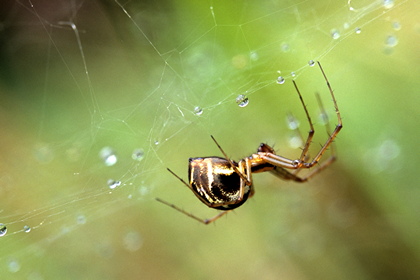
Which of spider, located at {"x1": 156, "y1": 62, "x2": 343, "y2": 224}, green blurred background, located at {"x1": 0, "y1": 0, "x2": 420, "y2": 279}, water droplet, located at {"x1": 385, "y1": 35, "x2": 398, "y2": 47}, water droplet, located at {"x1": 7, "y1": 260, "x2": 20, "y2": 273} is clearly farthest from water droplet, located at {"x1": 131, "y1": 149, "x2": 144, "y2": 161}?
water droplet, located at {"x1": 385, "y1": 35, "x2": 398, "y2": 47}

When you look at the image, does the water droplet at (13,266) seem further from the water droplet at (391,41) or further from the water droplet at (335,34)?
the water droplet at (391,41)

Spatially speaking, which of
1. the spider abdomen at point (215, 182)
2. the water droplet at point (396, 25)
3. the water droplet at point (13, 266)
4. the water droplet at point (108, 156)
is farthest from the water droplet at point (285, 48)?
the water droplet at point (13, 266)

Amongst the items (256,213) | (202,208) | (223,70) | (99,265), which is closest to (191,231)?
(202,208)

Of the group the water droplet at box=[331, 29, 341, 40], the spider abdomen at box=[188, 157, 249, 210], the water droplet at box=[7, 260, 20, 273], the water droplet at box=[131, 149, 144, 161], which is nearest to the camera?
the spider abdomen at box=[188, 157, 249, 210]

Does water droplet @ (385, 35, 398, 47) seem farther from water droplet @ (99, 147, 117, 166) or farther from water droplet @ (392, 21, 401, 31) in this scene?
water droplet @ (99, 147, 117, 166)

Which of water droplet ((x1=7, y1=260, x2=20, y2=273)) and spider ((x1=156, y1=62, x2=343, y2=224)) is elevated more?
spider ((x1=156, y1=62, x2=343, y2=224))

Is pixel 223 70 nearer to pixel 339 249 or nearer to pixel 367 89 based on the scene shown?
pixel 367 89

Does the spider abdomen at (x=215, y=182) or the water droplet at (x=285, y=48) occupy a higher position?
the water droplet at (x=285, y=48)
